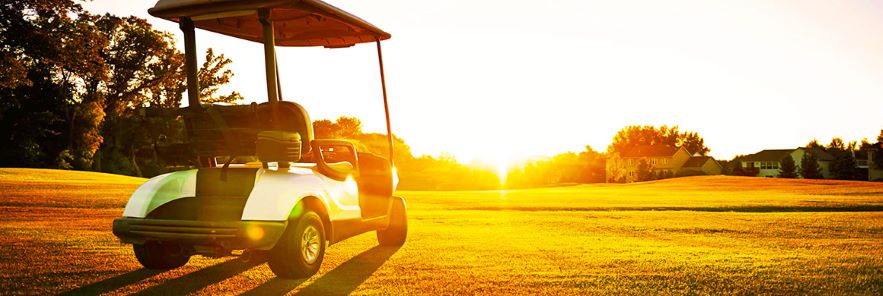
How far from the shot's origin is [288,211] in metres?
7.29

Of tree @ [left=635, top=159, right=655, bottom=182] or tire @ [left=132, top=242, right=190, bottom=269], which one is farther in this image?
tree @ [left=635, top=159, right=655, bottom=182]

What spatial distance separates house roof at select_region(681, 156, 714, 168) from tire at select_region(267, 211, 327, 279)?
118 meters

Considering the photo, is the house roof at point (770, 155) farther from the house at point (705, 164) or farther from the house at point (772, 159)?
the house at point (705, 164)

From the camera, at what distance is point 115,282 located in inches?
300

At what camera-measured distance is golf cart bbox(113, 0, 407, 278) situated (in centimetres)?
716

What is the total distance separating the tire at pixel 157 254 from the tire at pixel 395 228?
3.26 metres

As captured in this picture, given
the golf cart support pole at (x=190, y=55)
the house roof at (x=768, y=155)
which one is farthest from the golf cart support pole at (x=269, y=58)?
the house roof at (x=768, y=155)

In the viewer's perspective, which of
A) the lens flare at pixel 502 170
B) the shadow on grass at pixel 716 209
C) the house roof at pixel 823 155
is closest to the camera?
the shadow on grass at pixel 716 209

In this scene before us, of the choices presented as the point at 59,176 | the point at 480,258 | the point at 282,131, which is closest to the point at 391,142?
the point at 480,258

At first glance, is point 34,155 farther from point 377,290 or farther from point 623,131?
point 623,131

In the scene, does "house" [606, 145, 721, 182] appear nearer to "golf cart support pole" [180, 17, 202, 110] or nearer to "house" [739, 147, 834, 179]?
"house" [739, 147, 834, 179]

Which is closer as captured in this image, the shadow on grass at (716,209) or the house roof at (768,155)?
the shadow on grass at (716,209)

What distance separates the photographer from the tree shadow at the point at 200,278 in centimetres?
714

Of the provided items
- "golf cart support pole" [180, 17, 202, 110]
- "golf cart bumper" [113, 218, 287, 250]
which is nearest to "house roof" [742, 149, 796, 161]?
"golf cart support pole" [180, 17, 202, 110]
